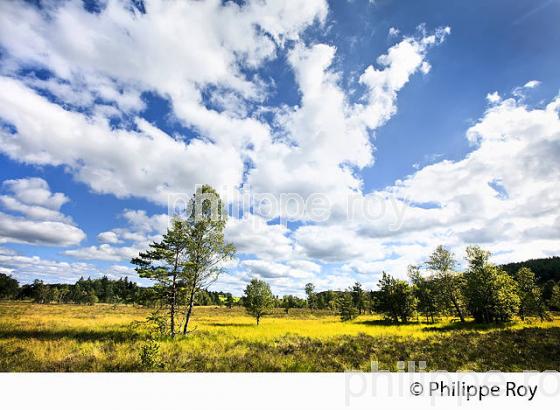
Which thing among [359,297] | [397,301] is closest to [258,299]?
[397,301]

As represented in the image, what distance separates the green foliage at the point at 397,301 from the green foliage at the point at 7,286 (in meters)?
128

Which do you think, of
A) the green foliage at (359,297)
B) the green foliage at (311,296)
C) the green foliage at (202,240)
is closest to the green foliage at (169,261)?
the green foliage at (202,240)

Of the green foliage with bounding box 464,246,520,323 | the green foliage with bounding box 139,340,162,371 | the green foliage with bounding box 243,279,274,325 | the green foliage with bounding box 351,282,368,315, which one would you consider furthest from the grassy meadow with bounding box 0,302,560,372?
the green foliage with bounding box 351,282,368,315

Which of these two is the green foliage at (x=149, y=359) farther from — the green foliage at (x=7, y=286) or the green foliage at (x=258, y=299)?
the green foliage at (x=7, y=286)

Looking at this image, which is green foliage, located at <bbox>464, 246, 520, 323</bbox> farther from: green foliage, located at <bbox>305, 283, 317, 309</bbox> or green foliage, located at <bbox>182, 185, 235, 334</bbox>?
green foliage, located at <bbox>305, 283, 317, 309</bbox>

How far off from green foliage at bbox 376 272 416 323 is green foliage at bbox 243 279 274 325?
19934 mm

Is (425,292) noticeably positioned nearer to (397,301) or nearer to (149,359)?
(397,301)

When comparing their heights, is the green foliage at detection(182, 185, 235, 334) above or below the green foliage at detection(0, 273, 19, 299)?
above

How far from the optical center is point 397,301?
168 feet

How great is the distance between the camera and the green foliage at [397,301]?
5062 cm

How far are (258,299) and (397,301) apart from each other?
78.5 feet

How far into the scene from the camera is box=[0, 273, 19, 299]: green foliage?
106 meters
